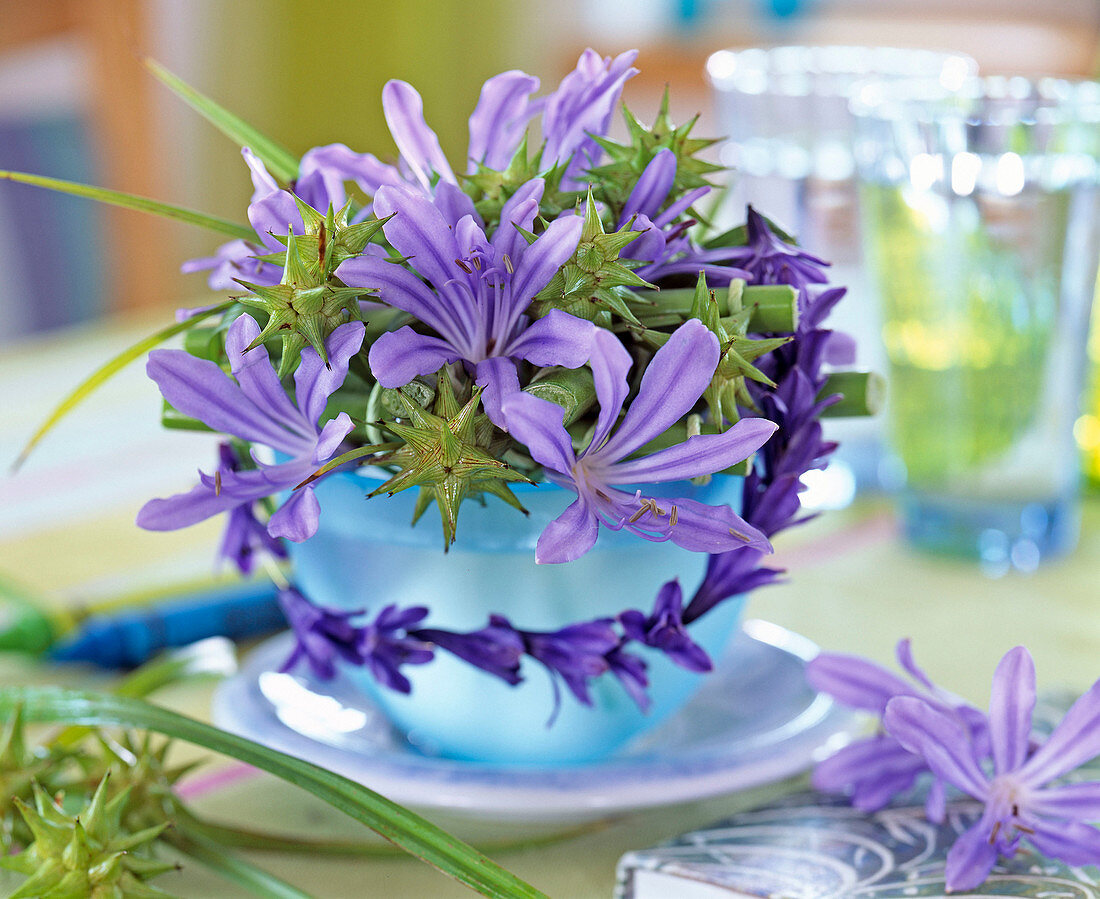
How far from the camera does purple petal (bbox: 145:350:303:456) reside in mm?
236

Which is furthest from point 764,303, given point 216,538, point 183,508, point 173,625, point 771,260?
point 216,538

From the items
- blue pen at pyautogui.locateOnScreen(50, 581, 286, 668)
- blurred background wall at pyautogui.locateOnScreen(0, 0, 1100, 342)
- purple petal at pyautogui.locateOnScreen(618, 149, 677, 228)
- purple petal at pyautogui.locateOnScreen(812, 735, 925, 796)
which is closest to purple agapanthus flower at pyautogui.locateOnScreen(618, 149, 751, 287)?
purple petal at pyautogui.locateOnScreen(618, 149, 677, 228)

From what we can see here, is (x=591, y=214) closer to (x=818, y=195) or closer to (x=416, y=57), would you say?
(x=818, y=195)

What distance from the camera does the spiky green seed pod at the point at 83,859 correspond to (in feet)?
0.75

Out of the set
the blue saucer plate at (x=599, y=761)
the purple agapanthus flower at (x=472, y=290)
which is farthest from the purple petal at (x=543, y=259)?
the blue saucer plate at (x=599, y=761)

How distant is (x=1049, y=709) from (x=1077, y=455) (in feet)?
0.69

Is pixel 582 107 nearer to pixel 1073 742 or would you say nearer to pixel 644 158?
pixel 644 158

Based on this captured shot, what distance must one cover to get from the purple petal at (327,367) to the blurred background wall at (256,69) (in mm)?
1007

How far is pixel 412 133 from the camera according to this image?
0.89 feet

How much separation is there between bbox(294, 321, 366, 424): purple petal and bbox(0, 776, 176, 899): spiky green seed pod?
7 centimetres

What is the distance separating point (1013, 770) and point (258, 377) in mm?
160

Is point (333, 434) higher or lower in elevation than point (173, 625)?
higher

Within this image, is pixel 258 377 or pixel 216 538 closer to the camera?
pixel 258 377

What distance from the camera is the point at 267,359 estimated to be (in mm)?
238
